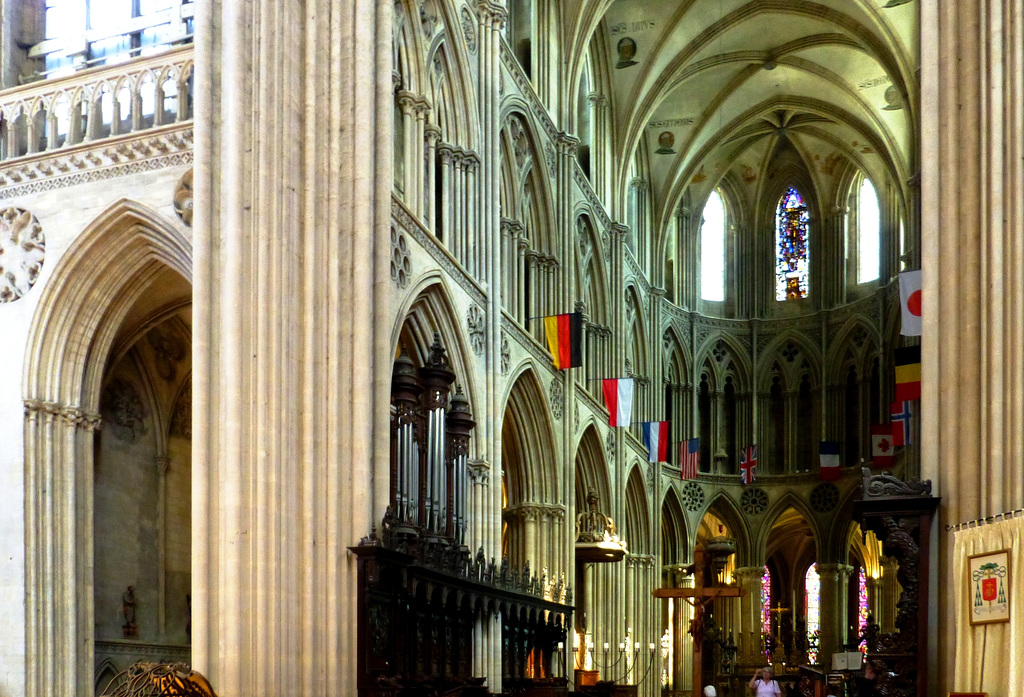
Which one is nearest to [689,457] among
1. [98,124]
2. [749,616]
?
[749,616]

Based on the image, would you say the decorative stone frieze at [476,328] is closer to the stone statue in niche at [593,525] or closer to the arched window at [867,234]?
the stone statue in niche at [593,525]

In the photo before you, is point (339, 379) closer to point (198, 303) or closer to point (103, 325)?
point (198, 303)

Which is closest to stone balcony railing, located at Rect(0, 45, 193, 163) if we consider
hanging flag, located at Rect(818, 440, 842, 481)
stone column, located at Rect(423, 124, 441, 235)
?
stone column, located at Rect(423, 124, 441, 235)

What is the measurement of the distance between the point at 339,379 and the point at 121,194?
468cm

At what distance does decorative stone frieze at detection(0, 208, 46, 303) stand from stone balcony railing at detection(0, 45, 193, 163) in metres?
0.98

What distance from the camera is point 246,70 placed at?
56.7 feet

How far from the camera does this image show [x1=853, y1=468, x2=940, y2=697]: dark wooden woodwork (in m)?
12.4

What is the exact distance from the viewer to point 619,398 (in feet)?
101

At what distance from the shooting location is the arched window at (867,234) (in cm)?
4406

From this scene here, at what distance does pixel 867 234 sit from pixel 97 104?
3080 centimetres

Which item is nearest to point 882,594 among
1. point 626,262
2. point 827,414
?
point 827,414

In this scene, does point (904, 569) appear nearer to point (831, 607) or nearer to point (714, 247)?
point (831, 607)

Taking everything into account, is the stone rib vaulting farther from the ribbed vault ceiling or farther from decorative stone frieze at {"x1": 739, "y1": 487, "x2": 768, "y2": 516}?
decorative stone frieze at {"x1": 739, "y1": 487, "x2": 768, "y2": 516}

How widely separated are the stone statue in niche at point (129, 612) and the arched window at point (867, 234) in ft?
95.3
